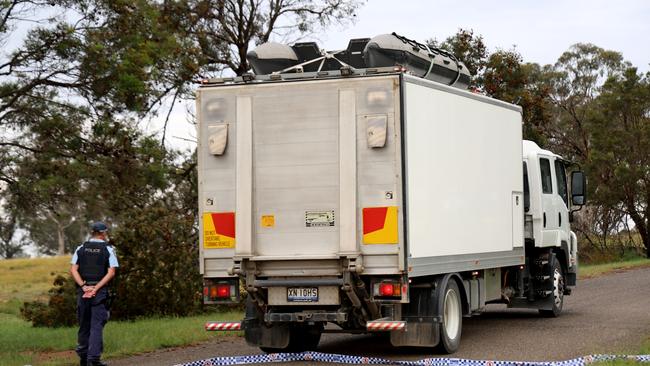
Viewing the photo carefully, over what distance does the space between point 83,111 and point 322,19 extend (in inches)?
Answer: 490

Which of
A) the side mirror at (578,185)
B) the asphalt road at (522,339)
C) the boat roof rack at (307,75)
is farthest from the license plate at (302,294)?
the side mirror at (578,185)

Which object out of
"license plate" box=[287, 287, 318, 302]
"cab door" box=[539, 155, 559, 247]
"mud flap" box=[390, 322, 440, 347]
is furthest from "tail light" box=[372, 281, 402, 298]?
"cab door" box=[539, 155, 559, 247]

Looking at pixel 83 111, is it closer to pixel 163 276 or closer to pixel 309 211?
pixel 163 276

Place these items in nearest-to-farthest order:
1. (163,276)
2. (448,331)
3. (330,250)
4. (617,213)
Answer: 1. (330,250)
2. (448,331)
3. (163,276)
4. (617,213)

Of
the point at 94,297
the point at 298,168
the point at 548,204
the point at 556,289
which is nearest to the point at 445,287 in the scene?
the point at 298,168

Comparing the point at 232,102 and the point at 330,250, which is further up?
the point at 232,102

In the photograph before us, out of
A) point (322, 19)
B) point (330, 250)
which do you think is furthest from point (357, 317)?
point (322, 19)

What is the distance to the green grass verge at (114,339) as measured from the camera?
14367mm

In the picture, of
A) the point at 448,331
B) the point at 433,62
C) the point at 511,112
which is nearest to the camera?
the point at 448,331

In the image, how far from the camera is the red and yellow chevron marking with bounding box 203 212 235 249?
12.4 metres

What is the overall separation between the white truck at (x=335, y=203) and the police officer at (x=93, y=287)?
3.71 ft

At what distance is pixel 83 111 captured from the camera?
17859 millimetres

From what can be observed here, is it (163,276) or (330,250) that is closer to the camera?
(330,250)

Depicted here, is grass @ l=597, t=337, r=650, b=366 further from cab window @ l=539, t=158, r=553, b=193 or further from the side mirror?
the side mirror
